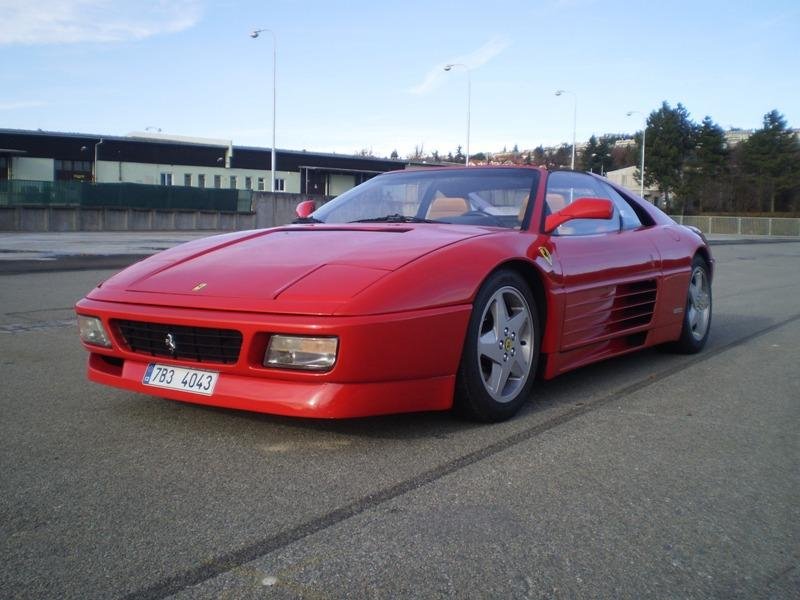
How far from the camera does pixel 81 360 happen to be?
190 inches

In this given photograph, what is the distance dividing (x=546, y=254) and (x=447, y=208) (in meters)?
0.72

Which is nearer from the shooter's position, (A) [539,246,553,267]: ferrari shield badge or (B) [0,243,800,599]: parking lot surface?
(B) [0,243,800,599]: parking lot surface

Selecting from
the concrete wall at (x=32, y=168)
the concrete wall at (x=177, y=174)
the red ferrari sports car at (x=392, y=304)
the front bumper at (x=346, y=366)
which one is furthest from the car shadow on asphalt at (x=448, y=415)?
the concrete wall at (x=177, y=174)

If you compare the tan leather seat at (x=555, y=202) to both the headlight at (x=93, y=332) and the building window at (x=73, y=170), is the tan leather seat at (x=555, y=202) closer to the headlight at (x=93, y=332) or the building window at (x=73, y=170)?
the headlight at (x=93, y=332)

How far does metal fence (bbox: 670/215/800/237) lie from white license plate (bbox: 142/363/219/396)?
175 feet

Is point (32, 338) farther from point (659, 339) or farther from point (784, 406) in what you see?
point (784, 406)

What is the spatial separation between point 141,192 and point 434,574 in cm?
3479

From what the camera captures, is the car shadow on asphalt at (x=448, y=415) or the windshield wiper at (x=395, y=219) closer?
the car shadow on asphalt at (x=448, y=415)

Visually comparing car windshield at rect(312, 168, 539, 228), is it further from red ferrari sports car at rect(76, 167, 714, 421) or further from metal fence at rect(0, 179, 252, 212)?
metal fence at rect(0, 179, 252, 212)

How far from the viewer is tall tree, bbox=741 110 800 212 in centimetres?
6175

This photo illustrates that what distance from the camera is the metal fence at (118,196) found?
30.7m

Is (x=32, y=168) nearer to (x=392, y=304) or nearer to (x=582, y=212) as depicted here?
(x=582, y=212)

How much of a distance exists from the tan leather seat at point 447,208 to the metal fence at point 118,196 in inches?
1199

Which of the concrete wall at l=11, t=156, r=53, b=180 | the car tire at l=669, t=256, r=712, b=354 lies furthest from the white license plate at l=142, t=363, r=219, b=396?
the concrete wall at l=11, t=156, r=53, b=180
